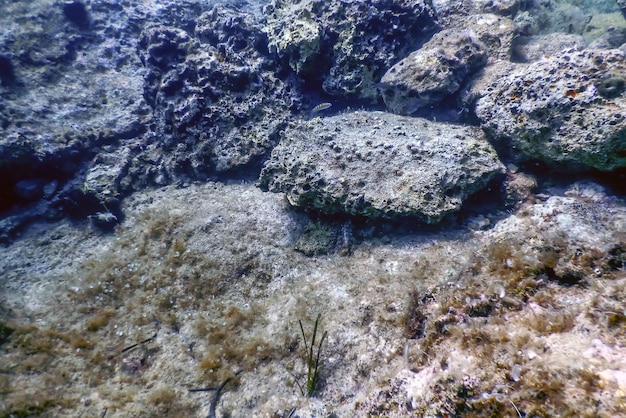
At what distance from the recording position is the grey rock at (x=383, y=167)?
3852 millimetres

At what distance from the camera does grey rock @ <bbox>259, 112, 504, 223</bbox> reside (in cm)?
385

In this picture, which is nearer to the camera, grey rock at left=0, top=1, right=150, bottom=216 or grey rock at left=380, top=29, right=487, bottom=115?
grey rock at left=380, top=29, right=487, bottom=115

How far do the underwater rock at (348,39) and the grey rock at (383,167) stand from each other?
4.36 feet

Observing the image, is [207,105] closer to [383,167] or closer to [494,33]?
[383,167]

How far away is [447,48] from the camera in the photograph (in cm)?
527

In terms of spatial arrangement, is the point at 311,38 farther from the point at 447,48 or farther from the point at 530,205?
the point at 530,205

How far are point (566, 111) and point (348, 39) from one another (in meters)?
3.68

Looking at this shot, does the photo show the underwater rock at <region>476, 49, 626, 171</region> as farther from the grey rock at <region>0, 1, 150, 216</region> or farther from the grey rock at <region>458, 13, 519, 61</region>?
the grey rock at <region>0, 1, 150, 216</region>

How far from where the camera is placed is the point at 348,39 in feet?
18.4

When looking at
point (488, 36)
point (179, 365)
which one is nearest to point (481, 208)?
point (488, 36)

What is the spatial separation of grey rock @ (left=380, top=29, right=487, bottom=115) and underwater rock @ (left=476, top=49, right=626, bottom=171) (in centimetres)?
93

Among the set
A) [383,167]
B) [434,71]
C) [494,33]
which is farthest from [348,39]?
[383,167]

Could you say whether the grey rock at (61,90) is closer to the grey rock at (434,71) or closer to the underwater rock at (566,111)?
the grey rock at (434,71)

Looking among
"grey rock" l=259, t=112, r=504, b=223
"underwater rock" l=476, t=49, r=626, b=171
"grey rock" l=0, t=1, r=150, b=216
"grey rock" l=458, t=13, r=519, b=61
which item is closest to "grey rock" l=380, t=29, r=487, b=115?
"grey rock" l=458, t=13, r=519, b=61
